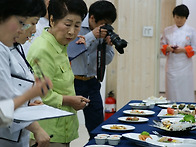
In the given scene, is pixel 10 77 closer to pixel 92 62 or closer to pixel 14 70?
pixel 14 70

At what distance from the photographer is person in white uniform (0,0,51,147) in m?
1.05

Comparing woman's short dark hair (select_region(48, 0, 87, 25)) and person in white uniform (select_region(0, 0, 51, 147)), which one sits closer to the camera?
person in white uniform (select_region(0, 0, 51, 147))

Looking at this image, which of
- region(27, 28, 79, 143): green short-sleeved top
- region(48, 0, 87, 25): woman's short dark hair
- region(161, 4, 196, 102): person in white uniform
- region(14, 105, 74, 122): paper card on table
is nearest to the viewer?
region(14, 105, 74, 122): paper card on table

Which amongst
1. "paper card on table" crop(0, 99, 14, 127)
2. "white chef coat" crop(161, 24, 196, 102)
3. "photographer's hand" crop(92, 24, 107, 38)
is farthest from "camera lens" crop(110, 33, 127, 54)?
"white chef coat" crop(161, 24, 196, 102)

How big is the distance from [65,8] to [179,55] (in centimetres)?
297

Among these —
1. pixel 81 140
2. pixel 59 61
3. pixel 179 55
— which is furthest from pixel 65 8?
pixel 179 55

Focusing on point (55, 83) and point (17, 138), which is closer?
point (17, 138)

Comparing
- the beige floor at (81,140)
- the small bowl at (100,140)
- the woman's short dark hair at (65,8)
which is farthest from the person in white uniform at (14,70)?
the beige floor at (81,140)

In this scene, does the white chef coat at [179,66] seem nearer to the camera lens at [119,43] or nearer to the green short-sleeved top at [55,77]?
the camera lens at [119,43]

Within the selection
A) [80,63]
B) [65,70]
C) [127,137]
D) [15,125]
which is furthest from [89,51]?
[15,125]

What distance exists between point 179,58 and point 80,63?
7.70ft

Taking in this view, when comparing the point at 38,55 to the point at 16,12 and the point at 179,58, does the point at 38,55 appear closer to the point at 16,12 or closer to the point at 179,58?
the point at 16,12

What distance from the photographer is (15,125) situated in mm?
1281

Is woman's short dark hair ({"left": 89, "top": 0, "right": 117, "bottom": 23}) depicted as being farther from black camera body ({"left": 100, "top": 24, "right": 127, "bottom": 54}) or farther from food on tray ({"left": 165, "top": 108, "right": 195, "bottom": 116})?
food on tray ({"left": 165, "top": 108, "right": 195, "bottom": 116})
